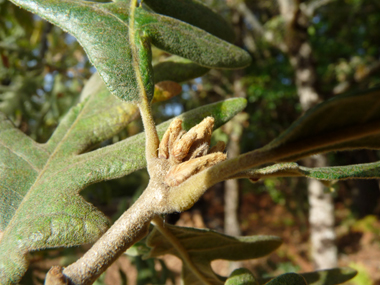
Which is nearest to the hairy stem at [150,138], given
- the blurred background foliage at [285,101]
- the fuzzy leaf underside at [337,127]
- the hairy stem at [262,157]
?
the hairy stem at [262,157]

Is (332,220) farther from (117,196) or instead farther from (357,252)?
(117,196)

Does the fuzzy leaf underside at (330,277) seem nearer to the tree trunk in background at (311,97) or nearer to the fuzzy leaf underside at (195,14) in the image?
the fuzzy leaf underside at (195,14)

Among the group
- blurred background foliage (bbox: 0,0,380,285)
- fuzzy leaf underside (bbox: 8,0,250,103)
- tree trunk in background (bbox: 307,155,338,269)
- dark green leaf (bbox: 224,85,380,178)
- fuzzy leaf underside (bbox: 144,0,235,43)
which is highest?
blurred background foliage (bbox: 0,0,380,285)

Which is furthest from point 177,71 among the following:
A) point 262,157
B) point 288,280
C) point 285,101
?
point 285,101

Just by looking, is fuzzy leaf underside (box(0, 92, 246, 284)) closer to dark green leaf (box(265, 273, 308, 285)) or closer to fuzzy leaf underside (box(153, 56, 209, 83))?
fuzzy leaf underside (box(153, 56, 209, 83))

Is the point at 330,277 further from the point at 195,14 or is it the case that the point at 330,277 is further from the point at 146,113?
the point at 195,14

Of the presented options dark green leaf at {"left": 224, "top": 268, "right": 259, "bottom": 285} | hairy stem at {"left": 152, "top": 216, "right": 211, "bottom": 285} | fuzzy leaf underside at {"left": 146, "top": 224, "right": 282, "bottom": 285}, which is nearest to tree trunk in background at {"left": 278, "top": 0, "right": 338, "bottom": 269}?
fuzzy leaf underside at {"left": 146, "top": 224, "right": 282, "bottom": 285}
